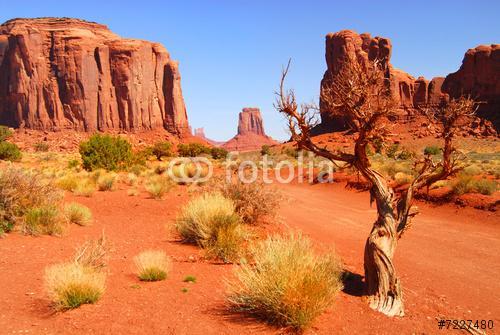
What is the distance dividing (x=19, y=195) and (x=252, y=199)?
595cm

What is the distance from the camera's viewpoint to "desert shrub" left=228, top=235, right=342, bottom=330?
4641 millimetres

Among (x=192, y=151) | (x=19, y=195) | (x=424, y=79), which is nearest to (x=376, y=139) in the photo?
(x=19, y=195)

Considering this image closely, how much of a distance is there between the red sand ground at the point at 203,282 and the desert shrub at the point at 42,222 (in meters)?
0.27

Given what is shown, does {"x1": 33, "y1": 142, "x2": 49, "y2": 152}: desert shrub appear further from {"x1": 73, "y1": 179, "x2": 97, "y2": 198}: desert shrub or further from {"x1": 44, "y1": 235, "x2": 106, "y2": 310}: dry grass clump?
{"x1": 44, "y1": 235, "x2": 106, "y2": 310}: dry grass clump

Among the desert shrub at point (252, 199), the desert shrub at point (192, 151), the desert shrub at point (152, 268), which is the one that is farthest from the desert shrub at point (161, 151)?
the desert shrub at point (152, 268)

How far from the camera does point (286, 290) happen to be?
4656 millimetres

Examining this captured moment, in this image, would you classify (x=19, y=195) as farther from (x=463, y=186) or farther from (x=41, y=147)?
(x=41, y=147)

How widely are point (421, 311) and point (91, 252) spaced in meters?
5.05

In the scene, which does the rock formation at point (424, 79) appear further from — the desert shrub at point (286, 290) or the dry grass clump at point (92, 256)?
the desert shrub at point (286, 290)

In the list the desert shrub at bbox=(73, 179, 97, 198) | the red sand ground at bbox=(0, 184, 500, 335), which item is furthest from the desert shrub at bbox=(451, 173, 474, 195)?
the desert shrub at bbox=(73, 179, 97, 198)

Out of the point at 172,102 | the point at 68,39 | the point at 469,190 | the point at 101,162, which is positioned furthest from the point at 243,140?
the point at 469,190

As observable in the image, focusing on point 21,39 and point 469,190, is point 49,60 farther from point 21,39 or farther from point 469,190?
point 469,190

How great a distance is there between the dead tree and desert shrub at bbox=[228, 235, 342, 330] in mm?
1025

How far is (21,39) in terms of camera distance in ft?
268
